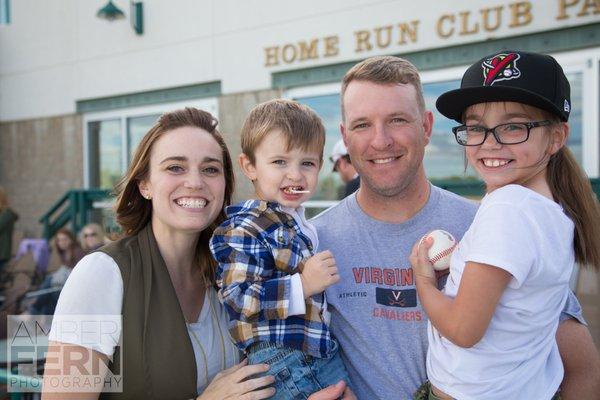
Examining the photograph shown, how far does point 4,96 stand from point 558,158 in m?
11.9

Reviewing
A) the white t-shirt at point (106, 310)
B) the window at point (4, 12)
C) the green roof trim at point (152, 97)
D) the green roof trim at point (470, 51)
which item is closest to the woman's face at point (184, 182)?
the white t-shirt at point (106, 310)

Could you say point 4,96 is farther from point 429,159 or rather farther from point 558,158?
point 558,158

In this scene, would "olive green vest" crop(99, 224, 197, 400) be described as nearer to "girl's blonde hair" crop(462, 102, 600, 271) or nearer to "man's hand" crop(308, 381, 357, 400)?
"man's hand" crop(308, 381, 357, 400)

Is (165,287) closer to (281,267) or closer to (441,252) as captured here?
(281,267)

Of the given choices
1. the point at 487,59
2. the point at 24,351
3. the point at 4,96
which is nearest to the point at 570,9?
the point at 487,59

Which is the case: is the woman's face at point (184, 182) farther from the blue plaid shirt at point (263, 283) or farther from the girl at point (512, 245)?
the girl at point (512, 245)

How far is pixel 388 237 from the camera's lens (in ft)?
7.93

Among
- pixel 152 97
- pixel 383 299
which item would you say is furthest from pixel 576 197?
pixel 152 97

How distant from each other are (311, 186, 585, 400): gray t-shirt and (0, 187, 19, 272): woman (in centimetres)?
730

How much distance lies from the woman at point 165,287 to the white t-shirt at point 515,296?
52 cm

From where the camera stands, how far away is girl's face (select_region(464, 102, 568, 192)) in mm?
1880

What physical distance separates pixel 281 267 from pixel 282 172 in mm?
392

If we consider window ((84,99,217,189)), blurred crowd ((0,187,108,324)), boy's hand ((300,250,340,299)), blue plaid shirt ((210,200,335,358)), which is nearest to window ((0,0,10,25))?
window ((84,99,217,189))

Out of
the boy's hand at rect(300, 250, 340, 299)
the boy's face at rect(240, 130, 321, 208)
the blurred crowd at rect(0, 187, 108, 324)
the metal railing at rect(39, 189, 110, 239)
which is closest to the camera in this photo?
the boy's hand at rect(300, 250, 340, 299)
